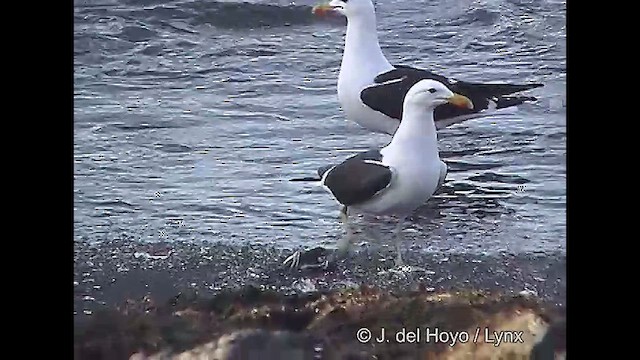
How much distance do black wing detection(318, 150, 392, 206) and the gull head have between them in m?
0.13

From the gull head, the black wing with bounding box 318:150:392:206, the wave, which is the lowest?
the black wing with bounding box 318:150:392:206

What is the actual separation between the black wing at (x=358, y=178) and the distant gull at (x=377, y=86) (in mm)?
81

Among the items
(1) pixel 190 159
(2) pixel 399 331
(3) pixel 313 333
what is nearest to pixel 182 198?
(1) pixel 190 159

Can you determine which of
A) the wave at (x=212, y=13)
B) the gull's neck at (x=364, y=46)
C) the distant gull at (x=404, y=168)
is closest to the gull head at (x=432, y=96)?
the distant gull at (x=404, y=168)

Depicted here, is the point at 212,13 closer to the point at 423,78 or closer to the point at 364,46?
the point at 364,46

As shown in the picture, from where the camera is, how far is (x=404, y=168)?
1.82 meters

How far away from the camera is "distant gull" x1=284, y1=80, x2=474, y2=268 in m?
1.82

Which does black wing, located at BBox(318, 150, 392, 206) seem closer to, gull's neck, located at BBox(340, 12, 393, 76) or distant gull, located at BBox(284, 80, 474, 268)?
distant gull, located at BBox(284, 80, 474, 268)

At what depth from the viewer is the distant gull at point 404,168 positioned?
1.82 m

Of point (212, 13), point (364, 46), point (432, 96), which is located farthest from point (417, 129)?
point (212, 13)

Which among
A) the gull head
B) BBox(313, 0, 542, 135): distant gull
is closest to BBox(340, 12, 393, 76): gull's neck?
BBox(313, 0, 542, 135): distant gull

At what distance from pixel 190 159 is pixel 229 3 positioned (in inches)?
13.6

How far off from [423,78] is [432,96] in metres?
0.08
